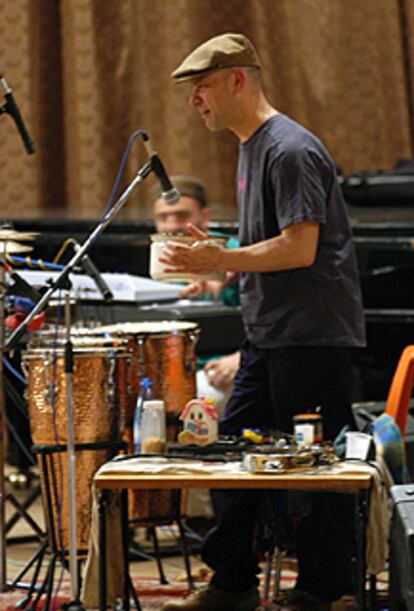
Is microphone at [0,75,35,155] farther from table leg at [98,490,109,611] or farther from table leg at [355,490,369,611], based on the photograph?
table leg at [355,490,369,611]

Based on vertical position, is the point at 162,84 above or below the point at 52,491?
above

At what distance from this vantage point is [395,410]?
3.96 meters

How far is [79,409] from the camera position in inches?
144

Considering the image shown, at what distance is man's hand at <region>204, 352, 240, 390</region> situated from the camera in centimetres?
446

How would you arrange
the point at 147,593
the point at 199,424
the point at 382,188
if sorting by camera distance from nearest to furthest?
the point at 199,424 → the point at 147,593 → the point at 382,188

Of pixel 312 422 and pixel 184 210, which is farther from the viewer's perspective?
pixel 184 210

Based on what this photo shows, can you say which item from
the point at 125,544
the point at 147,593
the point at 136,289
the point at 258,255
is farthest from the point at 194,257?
the point at 136,289

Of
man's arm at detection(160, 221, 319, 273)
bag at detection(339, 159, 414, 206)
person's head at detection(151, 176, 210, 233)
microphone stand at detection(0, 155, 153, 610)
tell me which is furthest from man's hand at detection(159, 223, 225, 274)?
bag at detection(339, 159, 414, 206)

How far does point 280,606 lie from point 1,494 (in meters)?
0.82

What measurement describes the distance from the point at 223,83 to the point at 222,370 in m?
1.08

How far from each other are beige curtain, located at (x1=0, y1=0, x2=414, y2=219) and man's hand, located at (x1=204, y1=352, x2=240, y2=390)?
8.21 feet

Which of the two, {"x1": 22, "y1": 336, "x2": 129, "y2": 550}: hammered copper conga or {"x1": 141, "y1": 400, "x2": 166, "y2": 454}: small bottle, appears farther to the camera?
{"x1": 22, "y1": 336, "x2": 129, "y2": 550}: hammered copper conga

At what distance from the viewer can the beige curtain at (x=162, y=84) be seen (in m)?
6.96

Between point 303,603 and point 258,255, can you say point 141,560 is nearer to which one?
point 303,603
